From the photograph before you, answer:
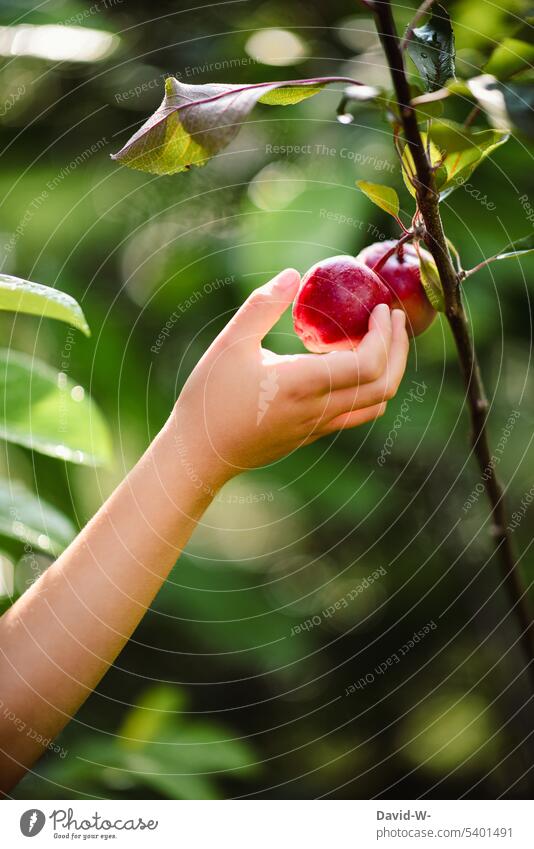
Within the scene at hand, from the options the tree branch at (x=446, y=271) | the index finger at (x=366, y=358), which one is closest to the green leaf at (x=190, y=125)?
the tree branch at (x=446, y=271)

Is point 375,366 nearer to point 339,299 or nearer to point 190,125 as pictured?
point 339,299

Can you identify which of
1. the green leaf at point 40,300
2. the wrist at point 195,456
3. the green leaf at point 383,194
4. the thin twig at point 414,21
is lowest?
the wrist at point 195,456

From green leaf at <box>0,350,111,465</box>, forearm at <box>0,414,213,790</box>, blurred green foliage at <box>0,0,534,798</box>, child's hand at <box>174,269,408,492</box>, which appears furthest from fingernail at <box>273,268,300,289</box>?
blurred green foliage at <box>0,0,534,798</box>

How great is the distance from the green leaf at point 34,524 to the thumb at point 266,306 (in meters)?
0.36

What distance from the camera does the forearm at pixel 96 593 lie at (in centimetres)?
47

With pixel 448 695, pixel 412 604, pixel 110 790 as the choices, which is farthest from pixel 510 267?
pixel 110 790

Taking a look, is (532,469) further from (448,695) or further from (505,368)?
(448,695)

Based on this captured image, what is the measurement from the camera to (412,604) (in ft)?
3.25

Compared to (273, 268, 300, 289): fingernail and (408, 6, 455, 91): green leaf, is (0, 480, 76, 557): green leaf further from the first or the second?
(408, 6, 455, 91): green leaf

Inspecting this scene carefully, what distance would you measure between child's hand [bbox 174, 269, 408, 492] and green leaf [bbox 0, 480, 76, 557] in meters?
0.31

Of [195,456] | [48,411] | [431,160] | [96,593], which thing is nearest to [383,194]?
[431,160]

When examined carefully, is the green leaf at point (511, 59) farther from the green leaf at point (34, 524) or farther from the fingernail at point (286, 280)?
the green leaf at point (34, 524)

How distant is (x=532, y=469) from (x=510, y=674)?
0.24 metres

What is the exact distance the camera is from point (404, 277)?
0.46 metres
